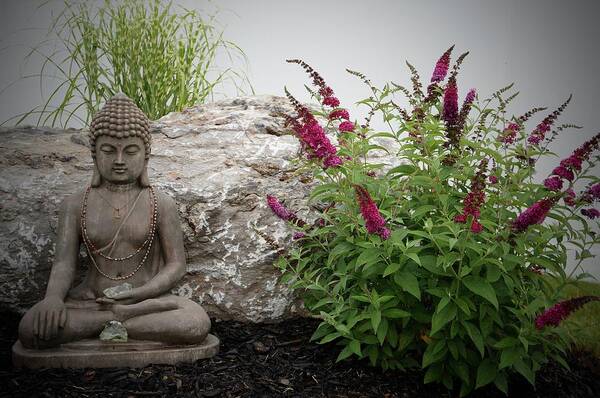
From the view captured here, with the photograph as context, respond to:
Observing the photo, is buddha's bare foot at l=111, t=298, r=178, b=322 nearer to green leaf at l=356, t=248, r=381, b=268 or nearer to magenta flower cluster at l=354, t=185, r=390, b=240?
green leaf at l=356, t=248, r=381, b=268

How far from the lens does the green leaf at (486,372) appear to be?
3410mm

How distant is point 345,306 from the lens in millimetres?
3736

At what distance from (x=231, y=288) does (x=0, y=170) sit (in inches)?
76.4

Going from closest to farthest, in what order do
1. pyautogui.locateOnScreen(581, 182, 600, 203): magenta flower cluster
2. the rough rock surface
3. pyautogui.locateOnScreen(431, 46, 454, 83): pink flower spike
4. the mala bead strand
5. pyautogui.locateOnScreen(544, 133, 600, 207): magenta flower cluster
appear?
1. pyautogui.locateOnScreen(544, 133, 600, 207): magenta flower cluster
2. pyautogui.locateOnScreen(581, 182, 600, 203): magenta flower cluster
3. pyautogui.locateOnScreen(431, 46, 454, 83): pink flower spike
4. the mala bead strand
5. the rough rock surface

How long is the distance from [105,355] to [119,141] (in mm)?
1331

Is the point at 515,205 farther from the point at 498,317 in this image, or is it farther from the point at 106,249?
the point at 106,249

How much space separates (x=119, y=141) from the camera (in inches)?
153

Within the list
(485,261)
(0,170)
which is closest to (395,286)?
(485,261)

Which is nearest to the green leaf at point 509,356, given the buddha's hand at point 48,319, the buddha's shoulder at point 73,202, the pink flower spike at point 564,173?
the pink flower spike at point 564,173

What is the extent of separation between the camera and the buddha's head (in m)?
3.88

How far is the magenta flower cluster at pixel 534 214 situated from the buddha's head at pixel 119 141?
7.76 ft

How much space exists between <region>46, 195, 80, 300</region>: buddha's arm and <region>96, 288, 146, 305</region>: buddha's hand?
0.28 m

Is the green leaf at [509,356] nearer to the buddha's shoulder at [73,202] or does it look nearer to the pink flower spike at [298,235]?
the pink flower spike at [298,235]

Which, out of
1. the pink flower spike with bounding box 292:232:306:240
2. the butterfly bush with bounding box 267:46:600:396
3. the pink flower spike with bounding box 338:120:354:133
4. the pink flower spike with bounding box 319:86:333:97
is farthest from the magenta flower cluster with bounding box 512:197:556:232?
the pink flower spike with bounding box 292:232:306:240
